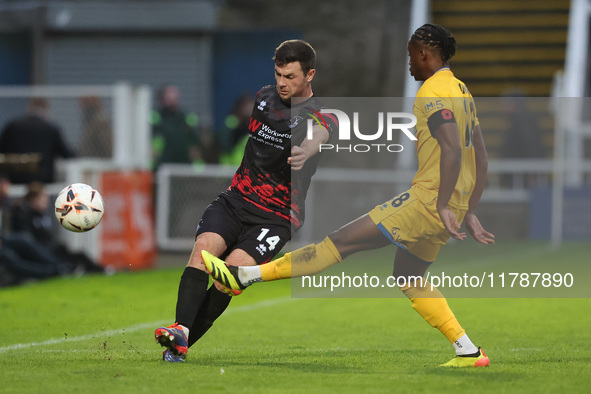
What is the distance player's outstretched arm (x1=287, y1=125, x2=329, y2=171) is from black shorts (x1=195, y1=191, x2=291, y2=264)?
43 centimetres

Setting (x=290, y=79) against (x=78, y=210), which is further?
(x=78, y=210)

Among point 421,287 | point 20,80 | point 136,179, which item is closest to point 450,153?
point 421,287

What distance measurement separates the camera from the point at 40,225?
41.2 feet

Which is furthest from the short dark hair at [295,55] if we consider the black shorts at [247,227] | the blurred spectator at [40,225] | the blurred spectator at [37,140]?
the blurred spectator at [37,140]

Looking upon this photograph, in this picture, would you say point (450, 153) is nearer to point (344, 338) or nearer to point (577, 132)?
point (344, 338)

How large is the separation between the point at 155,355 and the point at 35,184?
19.8 feet

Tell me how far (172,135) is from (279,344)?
26.8 ft

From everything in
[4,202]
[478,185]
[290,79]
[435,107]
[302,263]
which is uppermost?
[290,79]

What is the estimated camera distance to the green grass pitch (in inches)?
227

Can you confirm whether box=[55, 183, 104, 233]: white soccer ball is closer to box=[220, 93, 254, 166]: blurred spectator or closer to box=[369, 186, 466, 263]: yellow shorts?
box=[369, 186, 466, 263]: yellow shorts

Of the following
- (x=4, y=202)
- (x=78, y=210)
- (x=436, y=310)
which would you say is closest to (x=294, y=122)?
(x=436, y=310)

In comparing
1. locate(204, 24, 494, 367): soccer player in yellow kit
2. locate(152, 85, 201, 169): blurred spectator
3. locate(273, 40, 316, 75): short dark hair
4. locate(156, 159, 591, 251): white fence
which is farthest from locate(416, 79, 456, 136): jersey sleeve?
locate(152, 85, 201, 169): blurred spectator

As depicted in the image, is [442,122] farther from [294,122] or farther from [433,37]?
[294,122]

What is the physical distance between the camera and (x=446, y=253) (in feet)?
49.9
